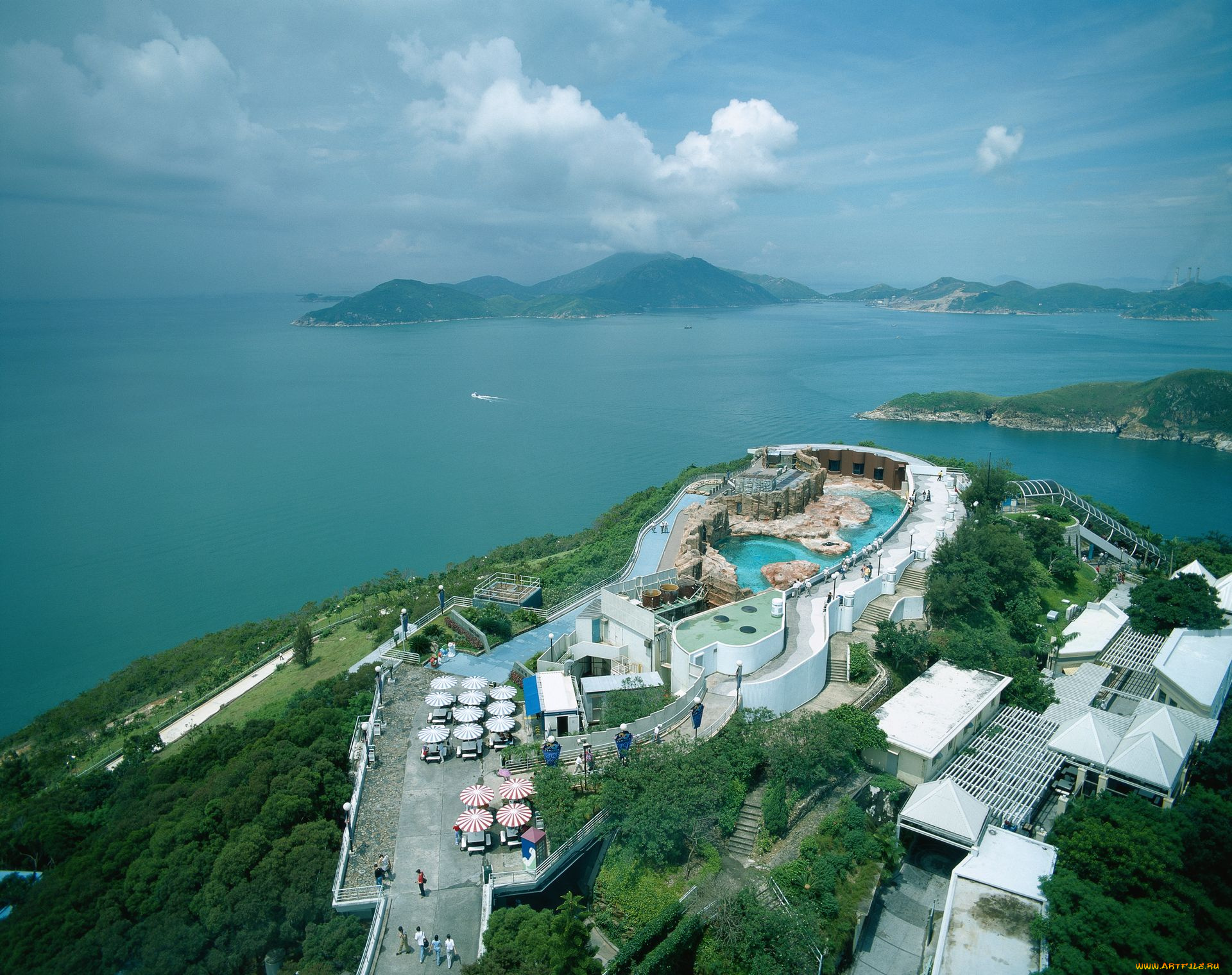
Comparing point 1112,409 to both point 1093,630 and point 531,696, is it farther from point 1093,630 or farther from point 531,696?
point 531,696

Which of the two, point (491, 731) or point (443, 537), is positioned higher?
point (491, 731)

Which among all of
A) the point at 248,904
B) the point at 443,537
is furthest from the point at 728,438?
the point at 248,904

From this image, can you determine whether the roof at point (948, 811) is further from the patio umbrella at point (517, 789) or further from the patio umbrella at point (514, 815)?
the patio umbrella at point (514, 815)

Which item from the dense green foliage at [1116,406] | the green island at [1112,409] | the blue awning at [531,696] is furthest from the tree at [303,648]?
the dense green foliage at [1116,406]

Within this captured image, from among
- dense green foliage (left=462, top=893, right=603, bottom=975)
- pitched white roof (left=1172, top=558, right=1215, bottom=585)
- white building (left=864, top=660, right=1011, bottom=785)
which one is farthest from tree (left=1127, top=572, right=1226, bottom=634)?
dense green foliage (left=462, top=893, right=603, bottom=975)

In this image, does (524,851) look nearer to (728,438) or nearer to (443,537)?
(443,537)

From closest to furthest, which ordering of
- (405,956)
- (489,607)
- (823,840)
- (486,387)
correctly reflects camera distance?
1. (405,956)
2. (823,840)
3. (489,607)
4. (486,387)

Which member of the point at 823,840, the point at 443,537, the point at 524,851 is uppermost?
the point at 524,851

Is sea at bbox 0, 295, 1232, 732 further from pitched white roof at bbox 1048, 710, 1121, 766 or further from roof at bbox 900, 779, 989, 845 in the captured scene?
pitched white roof at bbox 1048, 710, 1121, 766

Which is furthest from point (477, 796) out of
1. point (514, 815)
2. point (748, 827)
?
point (748, 827)
